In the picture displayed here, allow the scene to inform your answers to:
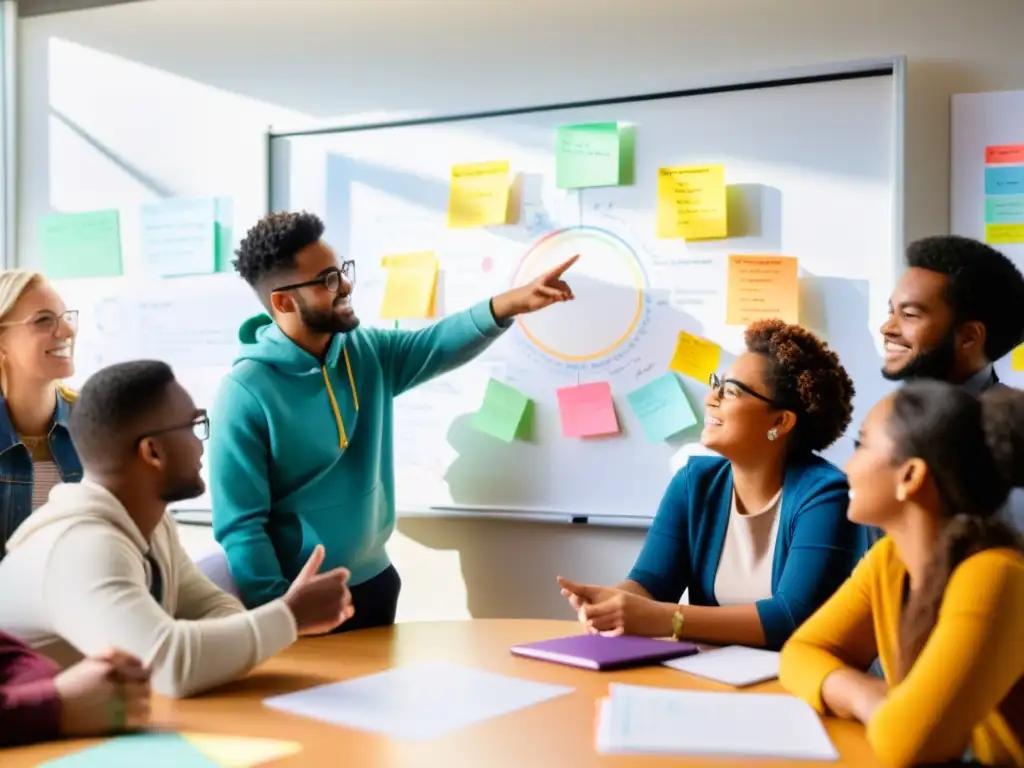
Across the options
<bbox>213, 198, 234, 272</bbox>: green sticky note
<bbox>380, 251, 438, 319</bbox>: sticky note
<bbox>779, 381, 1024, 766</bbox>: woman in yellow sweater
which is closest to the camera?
<bbox>779, 381, 1024, 766</bbox>: woman in yellow sweater

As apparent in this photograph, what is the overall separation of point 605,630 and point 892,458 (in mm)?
690

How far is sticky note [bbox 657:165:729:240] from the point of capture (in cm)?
237

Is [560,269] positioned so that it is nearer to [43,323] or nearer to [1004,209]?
[1004,209]

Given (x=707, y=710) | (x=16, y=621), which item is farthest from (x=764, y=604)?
(x=16, y=621)

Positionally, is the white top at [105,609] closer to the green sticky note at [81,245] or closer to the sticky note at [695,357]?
the sticky note at [695,357]

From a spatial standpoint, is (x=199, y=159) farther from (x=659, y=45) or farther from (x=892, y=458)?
(x=892, y=458)

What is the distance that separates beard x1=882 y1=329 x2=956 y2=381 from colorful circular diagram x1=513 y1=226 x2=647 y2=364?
733 millimetres

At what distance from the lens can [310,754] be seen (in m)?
1.17

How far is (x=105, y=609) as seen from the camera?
1307 mm

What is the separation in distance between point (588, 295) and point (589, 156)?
36 centimetres

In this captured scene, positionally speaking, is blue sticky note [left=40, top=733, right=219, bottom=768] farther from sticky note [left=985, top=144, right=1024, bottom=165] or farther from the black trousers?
sticky note [left=985, top=144, right=1024, bottom=165]

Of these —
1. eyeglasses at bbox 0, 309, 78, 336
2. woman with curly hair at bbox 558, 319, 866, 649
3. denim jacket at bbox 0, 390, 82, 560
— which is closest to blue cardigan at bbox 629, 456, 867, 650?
woman with curly hair at bbox 558, 319, 866, 649

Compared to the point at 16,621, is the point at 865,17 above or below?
above

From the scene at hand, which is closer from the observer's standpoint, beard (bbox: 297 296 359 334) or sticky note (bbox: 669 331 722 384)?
beard (bbox: 297 296 359 334)
